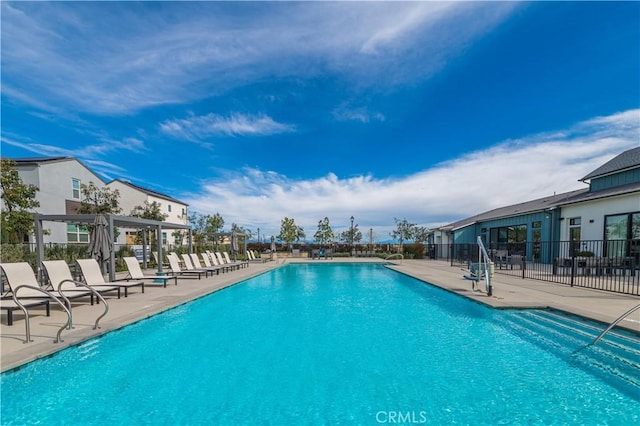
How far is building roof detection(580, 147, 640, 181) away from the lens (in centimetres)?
1434

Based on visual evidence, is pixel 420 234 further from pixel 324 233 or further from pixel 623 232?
pixel 623 232

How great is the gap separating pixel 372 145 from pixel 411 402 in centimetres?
1876

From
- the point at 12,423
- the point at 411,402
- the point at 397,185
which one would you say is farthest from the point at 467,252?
the point at 12,423

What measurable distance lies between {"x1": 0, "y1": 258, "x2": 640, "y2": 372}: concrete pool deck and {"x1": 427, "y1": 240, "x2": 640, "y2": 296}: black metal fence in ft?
3.66

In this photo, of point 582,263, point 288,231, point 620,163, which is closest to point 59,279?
point 582,263

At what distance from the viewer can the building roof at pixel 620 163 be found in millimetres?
14336

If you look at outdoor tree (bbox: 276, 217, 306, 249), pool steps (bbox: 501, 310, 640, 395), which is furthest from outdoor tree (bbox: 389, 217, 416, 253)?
pool steps (bbox: 501, 310, 640, 395)

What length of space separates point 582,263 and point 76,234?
93.0 ft

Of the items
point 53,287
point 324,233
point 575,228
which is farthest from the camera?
point 324,233

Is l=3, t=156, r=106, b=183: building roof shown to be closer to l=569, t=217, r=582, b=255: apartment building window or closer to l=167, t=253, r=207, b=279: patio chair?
l=167, t=253, r=207, b=279: patio chair

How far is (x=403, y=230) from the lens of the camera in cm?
3638

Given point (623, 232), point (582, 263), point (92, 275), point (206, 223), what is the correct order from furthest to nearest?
point (206, 223)
point (623, 232)
point (582, 263)
point (92, 275)

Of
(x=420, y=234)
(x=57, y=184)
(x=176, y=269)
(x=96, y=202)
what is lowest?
(x=176, y=269)

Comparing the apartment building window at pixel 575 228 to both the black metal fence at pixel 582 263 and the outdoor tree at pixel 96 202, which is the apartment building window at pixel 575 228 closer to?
the black metal fence at pixel 582 263
